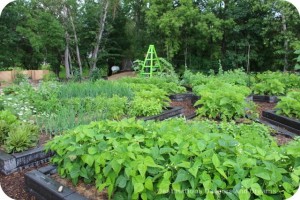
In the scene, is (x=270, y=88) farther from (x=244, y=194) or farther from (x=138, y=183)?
(x=138, y=183)

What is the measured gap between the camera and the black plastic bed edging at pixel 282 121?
4515 mm

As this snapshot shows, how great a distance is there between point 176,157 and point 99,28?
47.1ft

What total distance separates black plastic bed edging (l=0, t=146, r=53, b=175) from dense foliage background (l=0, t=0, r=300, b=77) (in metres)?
9.70

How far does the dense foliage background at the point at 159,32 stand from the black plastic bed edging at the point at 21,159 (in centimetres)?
970

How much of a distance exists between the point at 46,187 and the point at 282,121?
3.85 meters

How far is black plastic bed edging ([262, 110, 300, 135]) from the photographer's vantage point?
451 cm

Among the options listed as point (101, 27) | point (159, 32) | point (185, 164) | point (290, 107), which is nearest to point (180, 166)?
point (185, 164)

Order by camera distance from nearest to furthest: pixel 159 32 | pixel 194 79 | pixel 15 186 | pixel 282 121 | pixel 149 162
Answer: pixel 149 162, pixel 15 186, pixel 282 121, pixel 194 79, pixel 159 32

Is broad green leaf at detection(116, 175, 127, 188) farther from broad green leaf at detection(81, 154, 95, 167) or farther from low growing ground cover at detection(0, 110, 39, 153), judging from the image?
low growing ground cover at detection(0, 110, 39, 153)

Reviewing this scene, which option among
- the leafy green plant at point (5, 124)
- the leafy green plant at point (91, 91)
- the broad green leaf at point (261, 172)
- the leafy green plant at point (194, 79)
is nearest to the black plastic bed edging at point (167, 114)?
the leafy green plant at point (91, 91)

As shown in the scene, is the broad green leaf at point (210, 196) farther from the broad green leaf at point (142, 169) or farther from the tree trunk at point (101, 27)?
the tree trunk at point (101, 27)

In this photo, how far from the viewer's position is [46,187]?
2.58 metres

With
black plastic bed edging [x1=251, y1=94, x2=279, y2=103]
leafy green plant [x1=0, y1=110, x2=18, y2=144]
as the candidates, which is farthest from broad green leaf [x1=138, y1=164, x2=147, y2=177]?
black plastic bed edging [x1=251, y1=94, x2=279, y2=103]

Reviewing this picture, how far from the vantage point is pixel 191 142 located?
2.38 meters
